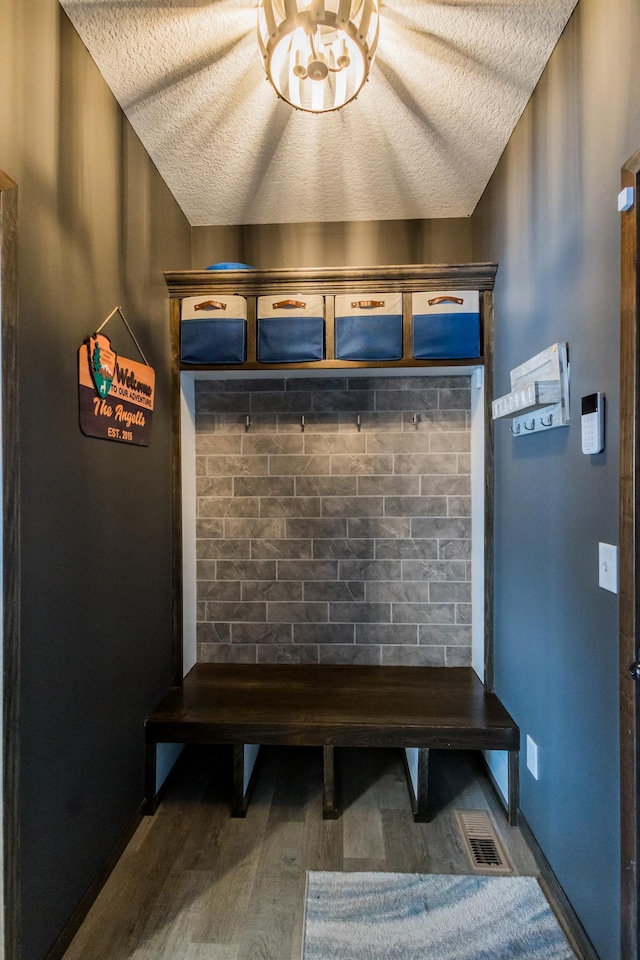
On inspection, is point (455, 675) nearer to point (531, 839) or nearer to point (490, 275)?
point (531, 839)

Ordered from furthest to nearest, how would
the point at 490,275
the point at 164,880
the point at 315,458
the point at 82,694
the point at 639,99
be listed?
the point at 315,458 → the point at 490,275 → the point at 164,880 → the point at 82,694 → the point at 639,99

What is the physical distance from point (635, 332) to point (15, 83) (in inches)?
69.6

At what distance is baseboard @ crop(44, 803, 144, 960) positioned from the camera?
138cm

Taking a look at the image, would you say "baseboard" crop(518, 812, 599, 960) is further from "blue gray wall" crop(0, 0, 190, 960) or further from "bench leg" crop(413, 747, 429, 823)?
"blue gray wall" crop(0, 0, 190, 960)

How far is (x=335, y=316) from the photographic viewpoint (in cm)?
227

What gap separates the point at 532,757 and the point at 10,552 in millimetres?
1964

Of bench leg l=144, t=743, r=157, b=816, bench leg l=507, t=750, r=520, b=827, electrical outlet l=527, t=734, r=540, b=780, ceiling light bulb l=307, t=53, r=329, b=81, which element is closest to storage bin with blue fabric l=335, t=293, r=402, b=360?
ceiling light bulb l=307, t=53, r=329, b=81

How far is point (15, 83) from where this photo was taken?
1218mm

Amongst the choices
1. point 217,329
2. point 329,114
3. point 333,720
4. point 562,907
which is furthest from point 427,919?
point 329,114

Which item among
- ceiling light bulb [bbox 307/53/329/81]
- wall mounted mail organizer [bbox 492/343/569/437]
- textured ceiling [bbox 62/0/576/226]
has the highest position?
textured ceiling [bbox 62/0/576/226]

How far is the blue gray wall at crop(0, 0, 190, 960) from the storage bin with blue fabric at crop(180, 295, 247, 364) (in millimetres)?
295

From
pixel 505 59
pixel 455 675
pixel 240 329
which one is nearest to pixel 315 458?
pixel 240 329

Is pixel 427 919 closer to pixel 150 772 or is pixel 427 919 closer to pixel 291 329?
pixel 150 772

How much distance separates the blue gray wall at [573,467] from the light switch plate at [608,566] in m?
0.03
